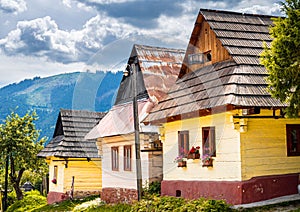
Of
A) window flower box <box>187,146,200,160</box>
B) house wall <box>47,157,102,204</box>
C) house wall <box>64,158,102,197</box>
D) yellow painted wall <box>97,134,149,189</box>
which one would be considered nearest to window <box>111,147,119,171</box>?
yellow painted wall <box>97,134,149,189</box>

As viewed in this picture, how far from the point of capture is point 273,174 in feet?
47.1

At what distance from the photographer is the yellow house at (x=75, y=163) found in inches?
1080

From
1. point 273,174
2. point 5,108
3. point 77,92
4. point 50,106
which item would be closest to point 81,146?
point 77,92

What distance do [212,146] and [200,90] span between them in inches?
67.4

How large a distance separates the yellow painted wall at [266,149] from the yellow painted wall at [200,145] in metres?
0.25

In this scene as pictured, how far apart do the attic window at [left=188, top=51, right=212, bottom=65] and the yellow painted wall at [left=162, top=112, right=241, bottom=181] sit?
1.95 m

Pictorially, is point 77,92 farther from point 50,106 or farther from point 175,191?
point 50,106

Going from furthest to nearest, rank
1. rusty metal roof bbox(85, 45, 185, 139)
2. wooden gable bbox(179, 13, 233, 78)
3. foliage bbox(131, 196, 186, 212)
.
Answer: rusty metal roof bbox(85, 45, 185, 139) → wooden gable bbox(179, 13, 233, 78) → foliage bbox(131, 196, 186, 212)

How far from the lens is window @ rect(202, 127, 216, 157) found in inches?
600

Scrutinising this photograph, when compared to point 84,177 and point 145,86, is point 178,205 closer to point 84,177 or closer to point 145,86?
point 145,86

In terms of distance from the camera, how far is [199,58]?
1698 cm

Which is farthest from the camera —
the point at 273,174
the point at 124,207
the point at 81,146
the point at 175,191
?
the point at 81,146

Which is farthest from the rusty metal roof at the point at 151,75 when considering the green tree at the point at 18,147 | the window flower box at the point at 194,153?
the green tree at the point at 18,147

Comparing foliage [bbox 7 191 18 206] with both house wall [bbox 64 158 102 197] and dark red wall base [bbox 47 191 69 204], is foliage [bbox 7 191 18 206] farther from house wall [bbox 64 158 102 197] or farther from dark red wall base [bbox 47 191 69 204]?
house wall [bbox 64 158 102 197]
